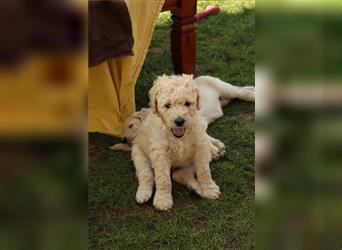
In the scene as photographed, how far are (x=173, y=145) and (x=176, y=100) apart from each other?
0.24 m

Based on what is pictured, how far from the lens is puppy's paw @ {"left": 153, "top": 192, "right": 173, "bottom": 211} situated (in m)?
2.21

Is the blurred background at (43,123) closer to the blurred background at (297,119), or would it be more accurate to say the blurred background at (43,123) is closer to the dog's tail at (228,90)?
the blurred background at (297,119)

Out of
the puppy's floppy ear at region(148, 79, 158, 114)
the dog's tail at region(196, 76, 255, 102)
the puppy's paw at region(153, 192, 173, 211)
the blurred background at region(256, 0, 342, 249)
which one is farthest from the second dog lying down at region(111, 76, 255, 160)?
the blurred background at region(256, 0, 342, 249)

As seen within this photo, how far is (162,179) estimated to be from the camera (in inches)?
88.7

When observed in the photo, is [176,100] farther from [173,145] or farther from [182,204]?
[182,204]

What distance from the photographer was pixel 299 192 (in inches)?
28.5

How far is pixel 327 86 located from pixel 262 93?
3.7 inches

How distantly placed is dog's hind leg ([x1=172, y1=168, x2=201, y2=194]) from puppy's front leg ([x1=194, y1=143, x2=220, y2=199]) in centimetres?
4

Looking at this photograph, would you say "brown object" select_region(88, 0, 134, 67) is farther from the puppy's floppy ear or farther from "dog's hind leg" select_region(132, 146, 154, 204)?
"dog's hind leg" select_region(132, 146, 154, 204)

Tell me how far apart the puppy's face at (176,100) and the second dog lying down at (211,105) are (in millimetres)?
276

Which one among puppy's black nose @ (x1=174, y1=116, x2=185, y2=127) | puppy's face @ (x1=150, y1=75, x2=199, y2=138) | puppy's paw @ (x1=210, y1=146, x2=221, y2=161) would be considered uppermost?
puppy's face @ (x1=150, y1=75, x2=199, y2=138)

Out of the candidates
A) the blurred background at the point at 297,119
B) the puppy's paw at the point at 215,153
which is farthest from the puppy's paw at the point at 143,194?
the blurred background at the point at 297,119

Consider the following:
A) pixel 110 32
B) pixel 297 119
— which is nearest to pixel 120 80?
pixel 110 32

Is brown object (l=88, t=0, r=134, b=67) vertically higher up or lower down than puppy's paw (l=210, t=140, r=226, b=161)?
higher up
